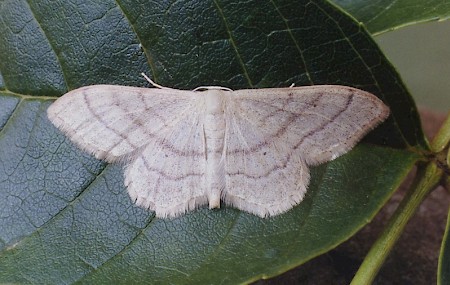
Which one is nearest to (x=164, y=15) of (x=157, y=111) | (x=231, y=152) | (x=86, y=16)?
(x=86, y=16)

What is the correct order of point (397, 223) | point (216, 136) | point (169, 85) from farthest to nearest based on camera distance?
point (216, 136) → point (169, 85) → point (397, 223)

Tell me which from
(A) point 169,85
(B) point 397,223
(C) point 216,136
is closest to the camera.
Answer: (B) point 397,223

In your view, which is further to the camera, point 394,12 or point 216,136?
point 216,136

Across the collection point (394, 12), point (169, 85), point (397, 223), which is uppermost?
point (394, 12)

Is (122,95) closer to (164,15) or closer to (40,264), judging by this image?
(164,15)

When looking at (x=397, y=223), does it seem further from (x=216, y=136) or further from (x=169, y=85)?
(x=169, y=85)

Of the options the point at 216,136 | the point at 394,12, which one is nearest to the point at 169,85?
the point at 216,136
